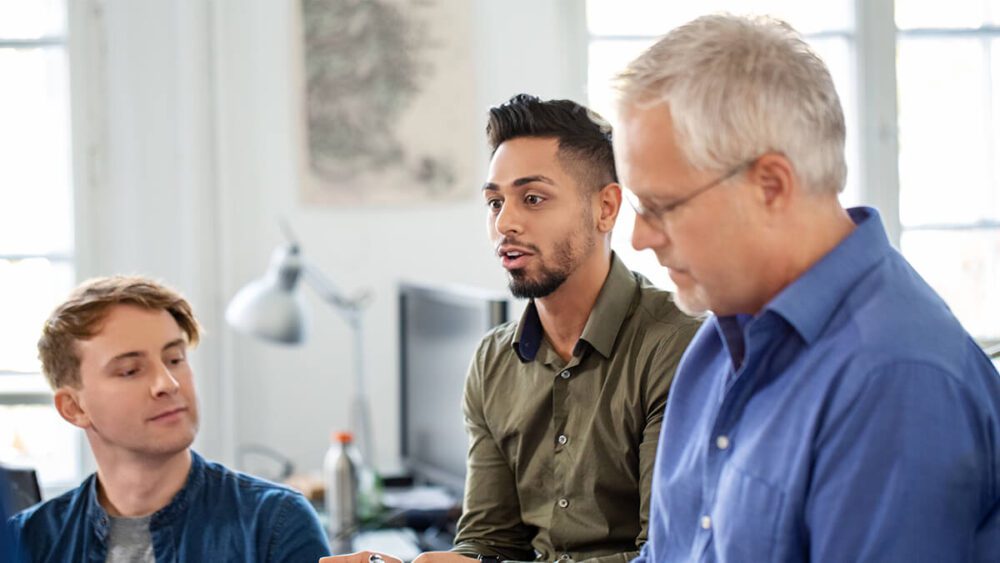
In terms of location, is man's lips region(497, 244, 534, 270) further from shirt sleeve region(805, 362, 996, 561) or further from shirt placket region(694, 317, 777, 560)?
shirt sleeve region(805, 362, 996, 561)

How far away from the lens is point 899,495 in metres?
1.06

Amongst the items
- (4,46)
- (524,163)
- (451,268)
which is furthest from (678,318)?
(4,46)

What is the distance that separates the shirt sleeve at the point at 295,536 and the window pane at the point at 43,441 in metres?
2.43

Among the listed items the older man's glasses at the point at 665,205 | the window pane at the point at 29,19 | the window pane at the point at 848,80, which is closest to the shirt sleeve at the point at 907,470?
the older man's glasses at the point at 665,205

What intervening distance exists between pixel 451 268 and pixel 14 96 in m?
1.57

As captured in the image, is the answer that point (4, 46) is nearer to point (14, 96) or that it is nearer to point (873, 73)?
point (14, 96)

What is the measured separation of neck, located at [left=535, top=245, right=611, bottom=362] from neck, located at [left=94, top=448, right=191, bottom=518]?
0.64 metres

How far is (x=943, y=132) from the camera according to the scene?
171 inches

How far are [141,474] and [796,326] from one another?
3.95 ft

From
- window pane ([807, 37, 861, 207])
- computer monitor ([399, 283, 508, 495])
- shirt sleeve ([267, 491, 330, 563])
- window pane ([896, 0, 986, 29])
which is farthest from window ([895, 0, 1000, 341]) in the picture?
shirt sleeve ([267, 491, 330, 563])

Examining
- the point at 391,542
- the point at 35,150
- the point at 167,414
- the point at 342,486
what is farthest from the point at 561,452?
the point at 35,150

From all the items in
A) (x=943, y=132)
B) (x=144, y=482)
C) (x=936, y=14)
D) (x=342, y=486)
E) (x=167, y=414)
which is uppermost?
(x=936, y=14)

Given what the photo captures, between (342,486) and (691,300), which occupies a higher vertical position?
(691,300)

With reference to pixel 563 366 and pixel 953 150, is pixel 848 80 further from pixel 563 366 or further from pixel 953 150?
pixel 563 366
